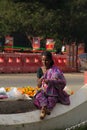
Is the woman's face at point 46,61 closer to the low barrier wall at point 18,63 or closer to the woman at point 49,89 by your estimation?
the woman at point 49,89

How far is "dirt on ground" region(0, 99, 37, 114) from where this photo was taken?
7.55 m

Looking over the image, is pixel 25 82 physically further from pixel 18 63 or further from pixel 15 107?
pixel 15 107

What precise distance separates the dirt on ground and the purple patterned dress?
0.12 m

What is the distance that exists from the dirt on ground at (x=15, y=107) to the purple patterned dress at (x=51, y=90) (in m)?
0.12

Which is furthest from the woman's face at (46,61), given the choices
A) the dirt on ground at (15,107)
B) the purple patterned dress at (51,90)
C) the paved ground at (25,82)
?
the paved ground at (25,82)

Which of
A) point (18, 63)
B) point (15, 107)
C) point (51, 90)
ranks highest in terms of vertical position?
point (51, 90)

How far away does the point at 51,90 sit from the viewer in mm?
7621

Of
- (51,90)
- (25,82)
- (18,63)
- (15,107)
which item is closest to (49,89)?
(51,90)

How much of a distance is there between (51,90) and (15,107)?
2.00 ft

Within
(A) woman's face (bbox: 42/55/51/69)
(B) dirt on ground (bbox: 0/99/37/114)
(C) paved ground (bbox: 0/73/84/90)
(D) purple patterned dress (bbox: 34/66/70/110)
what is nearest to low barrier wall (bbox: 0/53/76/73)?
(C) paved ground (bbox: 0/73/84/90)

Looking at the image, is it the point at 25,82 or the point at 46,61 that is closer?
the point at 46,61

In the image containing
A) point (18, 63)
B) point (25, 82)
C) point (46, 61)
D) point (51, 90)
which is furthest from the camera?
point (18, 63)

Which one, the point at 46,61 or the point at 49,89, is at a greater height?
the point at 46,61

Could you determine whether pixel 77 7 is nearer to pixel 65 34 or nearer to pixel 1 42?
pixel 65 34
